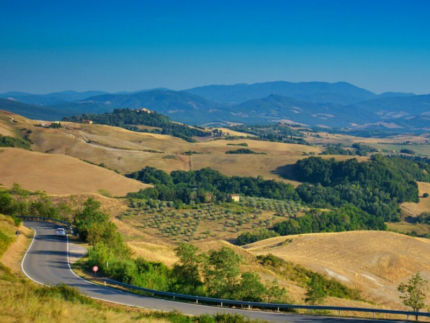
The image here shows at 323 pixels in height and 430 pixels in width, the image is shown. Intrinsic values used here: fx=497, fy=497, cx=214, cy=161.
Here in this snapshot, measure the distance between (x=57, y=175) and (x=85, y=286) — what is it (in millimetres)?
74580

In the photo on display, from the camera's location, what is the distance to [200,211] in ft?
248

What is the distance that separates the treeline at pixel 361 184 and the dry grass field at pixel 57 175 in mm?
40727

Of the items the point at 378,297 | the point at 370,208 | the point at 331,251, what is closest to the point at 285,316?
the point at 378,297

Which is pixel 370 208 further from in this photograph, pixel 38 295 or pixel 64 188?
pixel 38 295

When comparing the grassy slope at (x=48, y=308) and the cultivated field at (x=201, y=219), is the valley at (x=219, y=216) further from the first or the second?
the grassy slope at (x=48, y=308)

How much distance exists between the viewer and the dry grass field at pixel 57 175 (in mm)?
88594

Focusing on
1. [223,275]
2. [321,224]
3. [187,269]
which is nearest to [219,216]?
[321,224]

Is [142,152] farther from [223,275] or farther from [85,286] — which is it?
[85,286]

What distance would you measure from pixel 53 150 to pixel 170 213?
7661 cm

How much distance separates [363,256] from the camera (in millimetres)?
54125

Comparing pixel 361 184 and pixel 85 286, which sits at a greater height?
pixel 85 286

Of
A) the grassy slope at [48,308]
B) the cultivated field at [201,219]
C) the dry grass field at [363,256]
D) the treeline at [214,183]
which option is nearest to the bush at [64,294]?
the grassy slope at [48,308]

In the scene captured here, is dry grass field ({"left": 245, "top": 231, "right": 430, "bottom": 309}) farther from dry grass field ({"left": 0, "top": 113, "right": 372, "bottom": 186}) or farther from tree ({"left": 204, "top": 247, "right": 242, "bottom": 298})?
dry grass field ({"left": 0, "top": 113, "right": 372, "bottom": 186})

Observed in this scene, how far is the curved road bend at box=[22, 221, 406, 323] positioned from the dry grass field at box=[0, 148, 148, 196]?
51.5 meters
